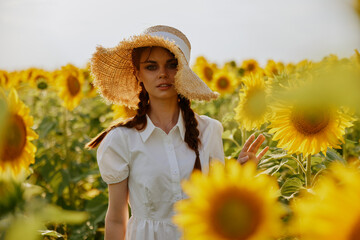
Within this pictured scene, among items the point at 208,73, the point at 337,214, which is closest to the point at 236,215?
the point at 337,214

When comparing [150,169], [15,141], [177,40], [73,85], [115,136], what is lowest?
[150,169]

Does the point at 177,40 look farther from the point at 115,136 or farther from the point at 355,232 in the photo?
the point at 355,232

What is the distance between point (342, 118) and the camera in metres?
1.09

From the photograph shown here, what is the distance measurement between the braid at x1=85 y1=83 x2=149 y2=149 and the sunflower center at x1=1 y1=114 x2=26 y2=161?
53 centimetres

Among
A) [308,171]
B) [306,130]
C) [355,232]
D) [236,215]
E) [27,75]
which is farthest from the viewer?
[27,75]

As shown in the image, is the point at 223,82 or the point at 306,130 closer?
the point at 306,130

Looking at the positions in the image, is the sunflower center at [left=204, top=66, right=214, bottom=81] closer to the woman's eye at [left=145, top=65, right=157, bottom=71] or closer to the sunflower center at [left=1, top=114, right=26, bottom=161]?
the woman's eye at [left=145, top=65, right=157, bottom=71]

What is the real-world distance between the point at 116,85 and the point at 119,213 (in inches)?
24.7

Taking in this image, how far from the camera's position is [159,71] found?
1580mm

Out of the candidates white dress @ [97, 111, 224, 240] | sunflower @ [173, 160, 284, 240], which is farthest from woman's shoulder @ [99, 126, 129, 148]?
sunflower @ [173, 160, 284, 240]

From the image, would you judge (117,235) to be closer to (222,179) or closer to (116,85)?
(116,85)

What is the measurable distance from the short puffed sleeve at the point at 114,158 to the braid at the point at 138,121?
60mm

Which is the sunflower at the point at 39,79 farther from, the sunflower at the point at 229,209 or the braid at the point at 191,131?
the sunflower at the point at 229,209

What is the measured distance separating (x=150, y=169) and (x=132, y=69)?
54cm
